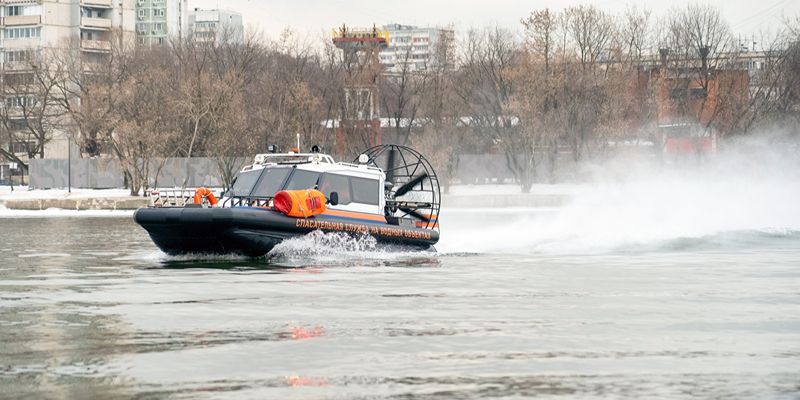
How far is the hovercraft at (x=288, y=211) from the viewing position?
86.1ft

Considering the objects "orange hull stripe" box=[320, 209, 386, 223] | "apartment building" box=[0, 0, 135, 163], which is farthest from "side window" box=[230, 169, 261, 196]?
"apartment building" box=[0, 0, 135, 163]

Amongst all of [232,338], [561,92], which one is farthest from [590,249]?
[561,92]

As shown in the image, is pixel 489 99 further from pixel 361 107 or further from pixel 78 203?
pixel 78 203

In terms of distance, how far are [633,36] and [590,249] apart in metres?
59.8

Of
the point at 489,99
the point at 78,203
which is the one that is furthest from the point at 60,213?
the point at 489,99

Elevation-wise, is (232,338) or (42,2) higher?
(42,2)

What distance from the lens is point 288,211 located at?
87.4 feet

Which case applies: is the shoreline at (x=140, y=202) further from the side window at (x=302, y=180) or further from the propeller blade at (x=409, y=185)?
the side window at (x=302, y=180)

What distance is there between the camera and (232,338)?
49.2ft

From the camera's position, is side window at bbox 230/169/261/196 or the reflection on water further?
side window at bbox 230/169/261/196

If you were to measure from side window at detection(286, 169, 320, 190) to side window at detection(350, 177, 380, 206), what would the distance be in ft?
3.00

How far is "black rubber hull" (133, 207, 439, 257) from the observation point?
26.1m

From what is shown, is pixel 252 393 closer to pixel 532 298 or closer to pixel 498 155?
pixel 532 298

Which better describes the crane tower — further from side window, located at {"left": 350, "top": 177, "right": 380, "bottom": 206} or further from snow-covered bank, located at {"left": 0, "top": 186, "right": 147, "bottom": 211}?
side window, located at {"left": 350, "top": 177, "right": 380, "bottom": 206}
